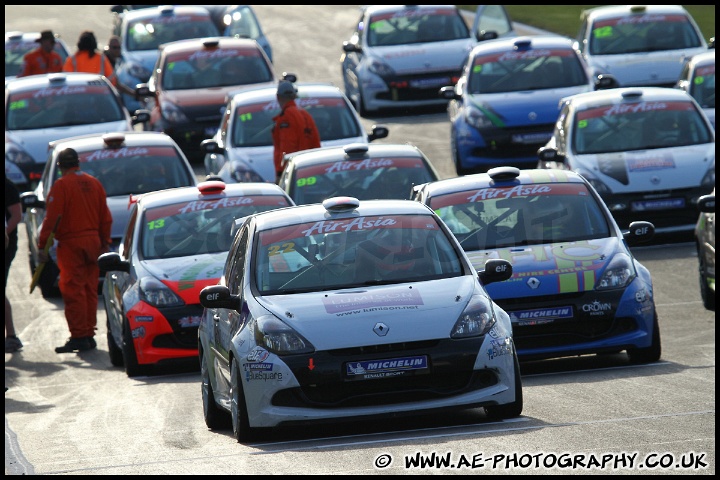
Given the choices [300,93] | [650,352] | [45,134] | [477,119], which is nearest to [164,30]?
[45,134]

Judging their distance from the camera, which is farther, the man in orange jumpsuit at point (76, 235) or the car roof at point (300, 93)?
the car roof at point (300, 93)

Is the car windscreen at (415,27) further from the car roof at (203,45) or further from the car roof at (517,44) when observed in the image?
the car roof at (517,44)

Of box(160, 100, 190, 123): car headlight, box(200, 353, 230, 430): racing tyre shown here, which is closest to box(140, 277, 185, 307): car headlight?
box(200, 353, 230, 430): racing tyre

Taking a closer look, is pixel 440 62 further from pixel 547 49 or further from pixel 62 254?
pixel 62 254

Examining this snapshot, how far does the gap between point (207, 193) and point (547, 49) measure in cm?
1026

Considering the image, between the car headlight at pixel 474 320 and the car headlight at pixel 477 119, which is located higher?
the car headlight at pixel 474 320

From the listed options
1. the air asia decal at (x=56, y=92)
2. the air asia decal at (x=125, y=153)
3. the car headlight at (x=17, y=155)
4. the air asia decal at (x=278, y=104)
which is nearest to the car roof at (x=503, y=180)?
the air asia decal at (x=125, y=153)

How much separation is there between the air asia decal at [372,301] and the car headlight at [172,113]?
16.0 m

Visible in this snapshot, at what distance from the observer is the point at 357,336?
10453mm

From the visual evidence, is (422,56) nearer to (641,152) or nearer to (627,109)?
(627,109)

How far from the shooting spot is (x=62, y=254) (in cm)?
1678

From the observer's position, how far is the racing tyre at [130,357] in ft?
49.0

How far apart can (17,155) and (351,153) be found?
7313 mm

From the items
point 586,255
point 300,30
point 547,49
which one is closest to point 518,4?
point 300,30
